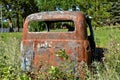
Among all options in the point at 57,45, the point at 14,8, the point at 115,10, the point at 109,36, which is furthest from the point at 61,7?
the point at 109,36

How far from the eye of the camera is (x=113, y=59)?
5.18 m

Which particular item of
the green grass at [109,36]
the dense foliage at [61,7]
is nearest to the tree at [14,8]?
the dense foliage at [61,7]

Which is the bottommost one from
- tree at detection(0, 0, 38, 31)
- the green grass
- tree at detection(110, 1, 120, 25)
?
tree at detection(0, 0, 38, 31)

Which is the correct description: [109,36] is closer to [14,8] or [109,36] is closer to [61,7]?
[61,7]

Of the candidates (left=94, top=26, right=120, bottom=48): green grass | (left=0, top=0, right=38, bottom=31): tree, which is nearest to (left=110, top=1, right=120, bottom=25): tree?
(left=94, top=26, right=120, bottom=48): green grass

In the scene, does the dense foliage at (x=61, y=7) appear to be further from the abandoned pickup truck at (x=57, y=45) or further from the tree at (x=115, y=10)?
the abandoned pickup truck at (x=57, y=45)

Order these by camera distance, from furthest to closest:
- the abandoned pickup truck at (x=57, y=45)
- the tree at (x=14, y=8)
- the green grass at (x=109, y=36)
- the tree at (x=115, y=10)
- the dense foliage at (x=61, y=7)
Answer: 1. the tree at (x=14, y=8)
2. the tree at (x=115, y=10)
3. the dense foliage at (x=61, y=7)
4. the abandoned pickup truck at (x=57, y=45)
5. the green grass at (x=109, y=36)

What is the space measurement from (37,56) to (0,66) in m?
1.89

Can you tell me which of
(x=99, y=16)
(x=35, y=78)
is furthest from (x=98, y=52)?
(x=99, y=16)

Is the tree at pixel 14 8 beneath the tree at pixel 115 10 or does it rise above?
beneath

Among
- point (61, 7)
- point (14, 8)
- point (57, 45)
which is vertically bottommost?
point (14, 8)

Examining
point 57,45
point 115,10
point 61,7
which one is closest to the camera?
point 57,45

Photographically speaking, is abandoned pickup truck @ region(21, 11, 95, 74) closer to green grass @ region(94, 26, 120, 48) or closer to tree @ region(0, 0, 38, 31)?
green grass @ region(94, 26, 120, 48)

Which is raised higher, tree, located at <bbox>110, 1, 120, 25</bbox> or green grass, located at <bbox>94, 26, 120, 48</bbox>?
green grass, located at <bbox>94, 26, 120, 48</bbox>
